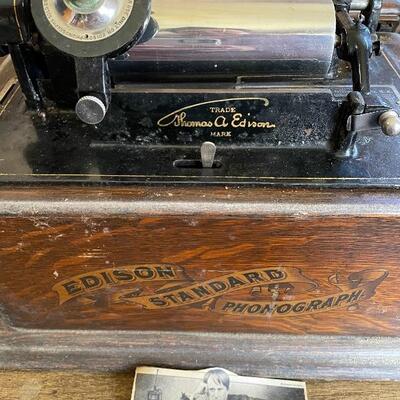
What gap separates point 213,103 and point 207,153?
0.29ft

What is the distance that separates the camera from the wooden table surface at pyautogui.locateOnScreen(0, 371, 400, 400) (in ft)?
3.51

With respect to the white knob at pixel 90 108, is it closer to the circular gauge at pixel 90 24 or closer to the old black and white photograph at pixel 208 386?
the circular gauge at pixel 90 24

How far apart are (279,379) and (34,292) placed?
545 millimetres

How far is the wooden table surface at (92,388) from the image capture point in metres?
1.07

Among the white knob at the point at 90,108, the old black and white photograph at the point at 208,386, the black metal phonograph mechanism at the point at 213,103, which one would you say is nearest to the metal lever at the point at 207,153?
the black metal phonograph mechanism at the point at 213,103

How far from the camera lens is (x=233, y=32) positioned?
77cm

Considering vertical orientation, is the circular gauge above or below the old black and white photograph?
above

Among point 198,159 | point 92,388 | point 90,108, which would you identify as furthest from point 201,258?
point 92,388

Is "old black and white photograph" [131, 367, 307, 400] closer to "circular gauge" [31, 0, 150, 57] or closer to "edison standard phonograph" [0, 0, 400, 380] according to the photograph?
"edison standard phonograph" [0, 0, 400, 380]
